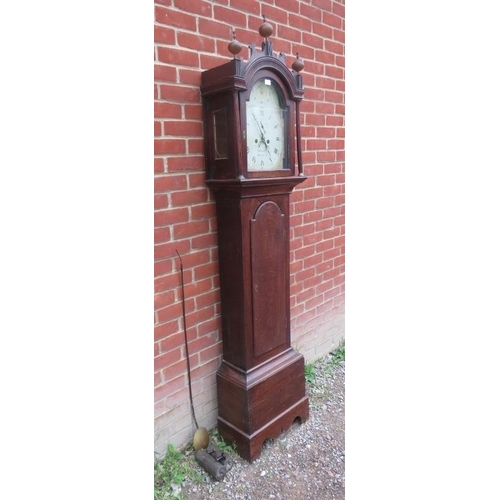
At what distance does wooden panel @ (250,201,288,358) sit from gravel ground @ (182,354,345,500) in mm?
544

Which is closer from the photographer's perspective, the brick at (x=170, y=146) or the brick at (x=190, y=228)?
the brick at (x=170, y=146)

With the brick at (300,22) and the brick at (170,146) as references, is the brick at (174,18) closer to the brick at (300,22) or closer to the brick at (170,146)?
the brick at (170,146)

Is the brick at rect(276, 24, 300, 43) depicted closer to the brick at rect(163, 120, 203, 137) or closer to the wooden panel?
the brick at rect(163, 120, 203, 137)

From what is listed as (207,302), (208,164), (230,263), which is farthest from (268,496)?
(208,164)

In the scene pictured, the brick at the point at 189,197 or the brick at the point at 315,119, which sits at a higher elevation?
the brick at the point at 315,119

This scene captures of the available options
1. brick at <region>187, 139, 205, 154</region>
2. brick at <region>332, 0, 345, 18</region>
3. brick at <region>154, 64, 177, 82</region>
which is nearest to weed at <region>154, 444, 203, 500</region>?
brick at <region>187, 139, 205, 154</region>

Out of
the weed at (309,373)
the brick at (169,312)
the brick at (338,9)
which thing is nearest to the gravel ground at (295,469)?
the weed at (309,373)

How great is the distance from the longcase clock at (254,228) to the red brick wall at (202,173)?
8cm

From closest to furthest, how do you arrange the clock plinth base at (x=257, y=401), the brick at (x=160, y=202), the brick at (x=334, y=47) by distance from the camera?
the brick at (x=160, y=202) < the clock plinth base at (x=257, y=401) < the brick at (x=334, y=47)

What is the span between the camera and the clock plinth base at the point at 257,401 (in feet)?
6.25

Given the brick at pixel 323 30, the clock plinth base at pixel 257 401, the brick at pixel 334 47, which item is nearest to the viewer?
the clock plinth base at pixel 257 401

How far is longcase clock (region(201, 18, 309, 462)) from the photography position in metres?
1.65

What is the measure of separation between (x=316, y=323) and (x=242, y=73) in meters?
1.89

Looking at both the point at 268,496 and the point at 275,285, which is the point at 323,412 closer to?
the point at 268,496
